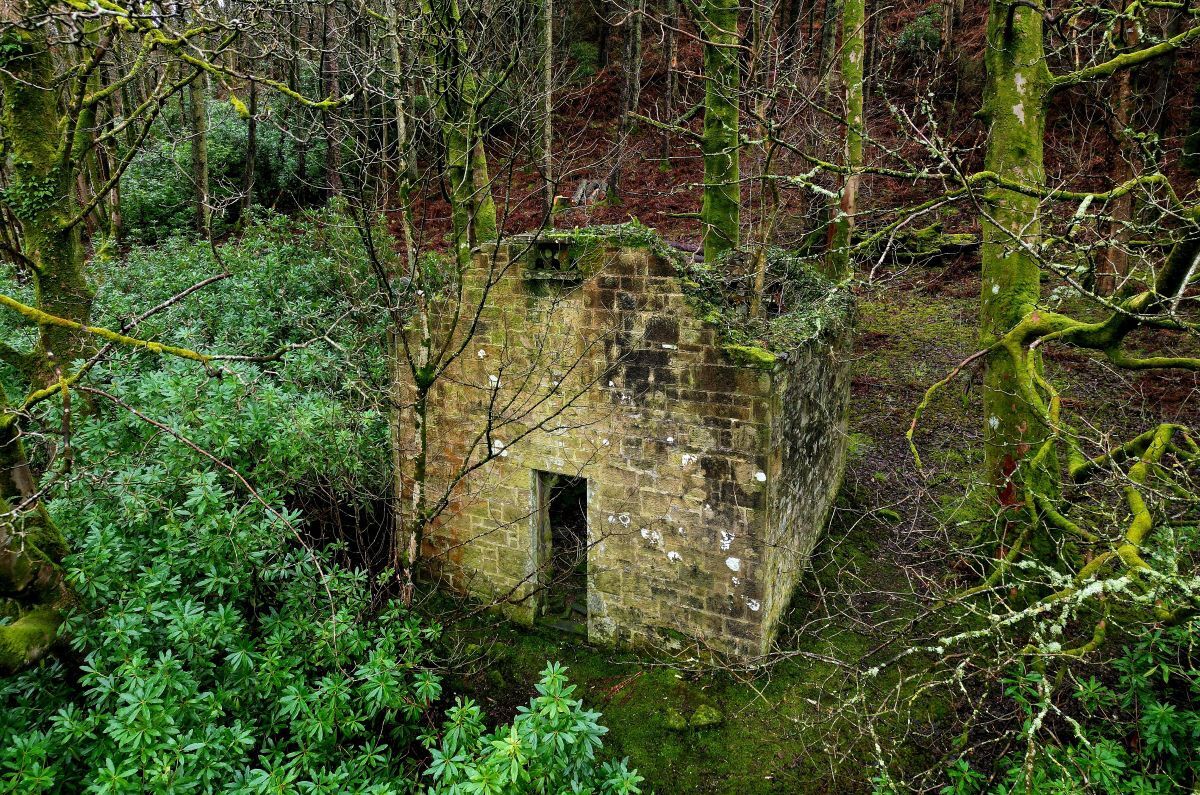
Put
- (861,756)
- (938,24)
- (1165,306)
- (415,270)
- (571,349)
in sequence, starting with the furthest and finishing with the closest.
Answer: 1. (938,24)
2. (571,349)
3. (861,756)
4. (415,270)
5. (1165,306)

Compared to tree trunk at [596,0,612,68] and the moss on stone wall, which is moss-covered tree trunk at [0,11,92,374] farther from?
tree trunk at [596,0,612,68]

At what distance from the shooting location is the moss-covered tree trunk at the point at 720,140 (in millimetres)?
9609

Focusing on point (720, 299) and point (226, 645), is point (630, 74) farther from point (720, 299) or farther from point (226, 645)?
point (226, 645)

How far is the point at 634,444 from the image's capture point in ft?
23.6

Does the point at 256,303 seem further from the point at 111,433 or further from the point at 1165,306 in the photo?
the point at 1165,306

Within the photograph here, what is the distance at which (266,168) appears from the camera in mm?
20875

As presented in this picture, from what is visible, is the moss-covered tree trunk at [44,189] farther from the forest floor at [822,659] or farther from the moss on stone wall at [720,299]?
the forest floor at [822,659]

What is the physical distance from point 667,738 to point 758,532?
7.06ft

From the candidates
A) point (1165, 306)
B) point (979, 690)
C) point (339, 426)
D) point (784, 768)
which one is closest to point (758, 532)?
point (784, 768)

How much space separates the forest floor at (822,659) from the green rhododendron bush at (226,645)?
1.08 meters

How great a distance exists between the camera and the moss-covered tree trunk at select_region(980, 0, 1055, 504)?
667 cm

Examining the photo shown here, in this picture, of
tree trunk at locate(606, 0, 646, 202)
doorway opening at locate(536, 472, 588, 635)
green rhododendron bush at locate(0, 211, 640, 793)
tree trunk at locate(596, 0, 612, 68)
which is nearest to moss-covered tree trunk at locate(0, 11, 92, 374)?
green rhododendron bush at locate(0, 211, 640, 793)

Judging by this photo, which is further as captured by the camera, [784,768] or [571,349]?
[571,349]

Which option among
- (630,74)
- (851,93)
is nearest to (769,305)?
(851,93)
